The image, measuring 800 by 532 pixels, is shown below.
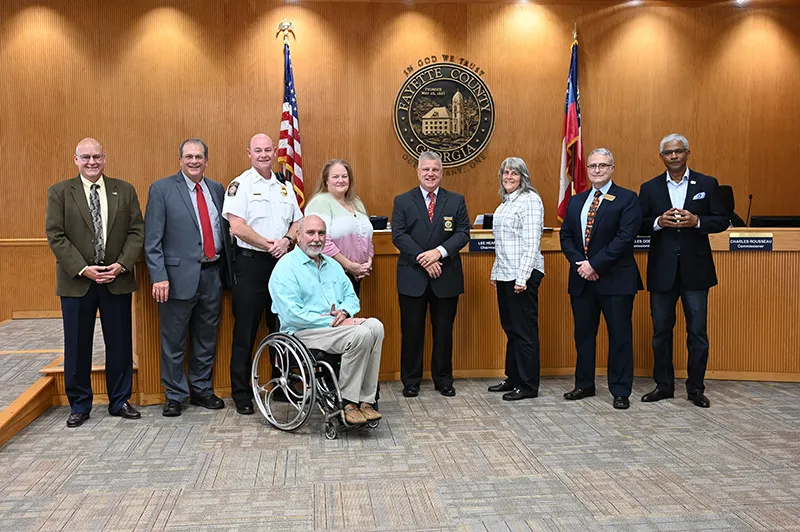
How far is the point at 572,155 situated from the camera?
687cm

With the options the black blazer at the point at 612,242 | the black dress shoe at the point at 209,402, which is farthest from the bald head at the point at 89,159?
the black blazer at the point at 612,242

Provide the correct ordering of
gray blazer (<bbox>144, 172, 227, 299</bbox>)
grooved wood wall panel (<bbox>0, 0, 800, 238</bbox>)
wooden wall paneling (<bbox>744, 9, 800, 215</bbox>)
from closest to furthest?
gray blazer (<bbox>144, 172, 227, 299</bbox>), grooved wood wall panel (<bbox>0, 0, 800, 238</bbox>), wooden wall paneling (<bbox>744, 9, 800, 215</bbox>)

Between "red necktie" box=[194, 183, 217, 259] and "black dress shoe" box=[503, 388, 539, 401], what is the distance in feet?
6.54

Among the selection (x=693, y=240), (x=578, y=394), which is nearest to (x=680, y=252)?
(x=693, y=240)

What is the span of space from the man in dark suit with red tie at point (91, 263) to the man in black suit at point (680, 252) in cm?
306

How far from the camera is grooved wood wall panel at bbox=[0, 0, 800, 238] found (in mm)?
6723

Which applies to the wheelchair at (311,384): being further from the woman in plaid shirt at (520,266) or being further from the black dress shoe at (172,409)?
the woman in plaid shirt at (520,266)

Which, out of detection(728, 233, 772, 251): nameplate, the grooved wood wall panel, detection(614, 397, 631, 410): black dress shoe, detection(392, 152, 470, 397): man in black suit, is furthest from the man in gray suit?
detection(728, 233, 772, 251): nameplate

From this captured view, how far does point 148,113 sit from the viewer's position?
6.78 meters

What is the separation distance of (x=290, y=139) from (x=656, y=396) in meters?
3.94

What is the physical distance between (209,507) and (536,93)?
217 inches

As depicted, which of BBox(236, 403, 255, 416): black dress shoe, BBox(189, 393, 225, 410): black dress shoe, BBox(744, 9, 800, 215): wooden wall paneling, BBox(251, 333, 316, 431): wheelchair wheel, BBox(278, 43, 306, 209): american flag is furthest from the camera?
BBox(744, 9, 800, 215): wooden wall paneling

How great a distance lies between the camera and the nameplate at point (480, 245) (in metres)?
5.00

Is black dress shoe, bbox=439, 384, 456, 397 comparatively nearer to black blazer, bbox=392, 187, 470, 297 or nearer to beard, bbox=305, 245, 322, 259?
black blazer, bbox=392, 187, 470, 297
